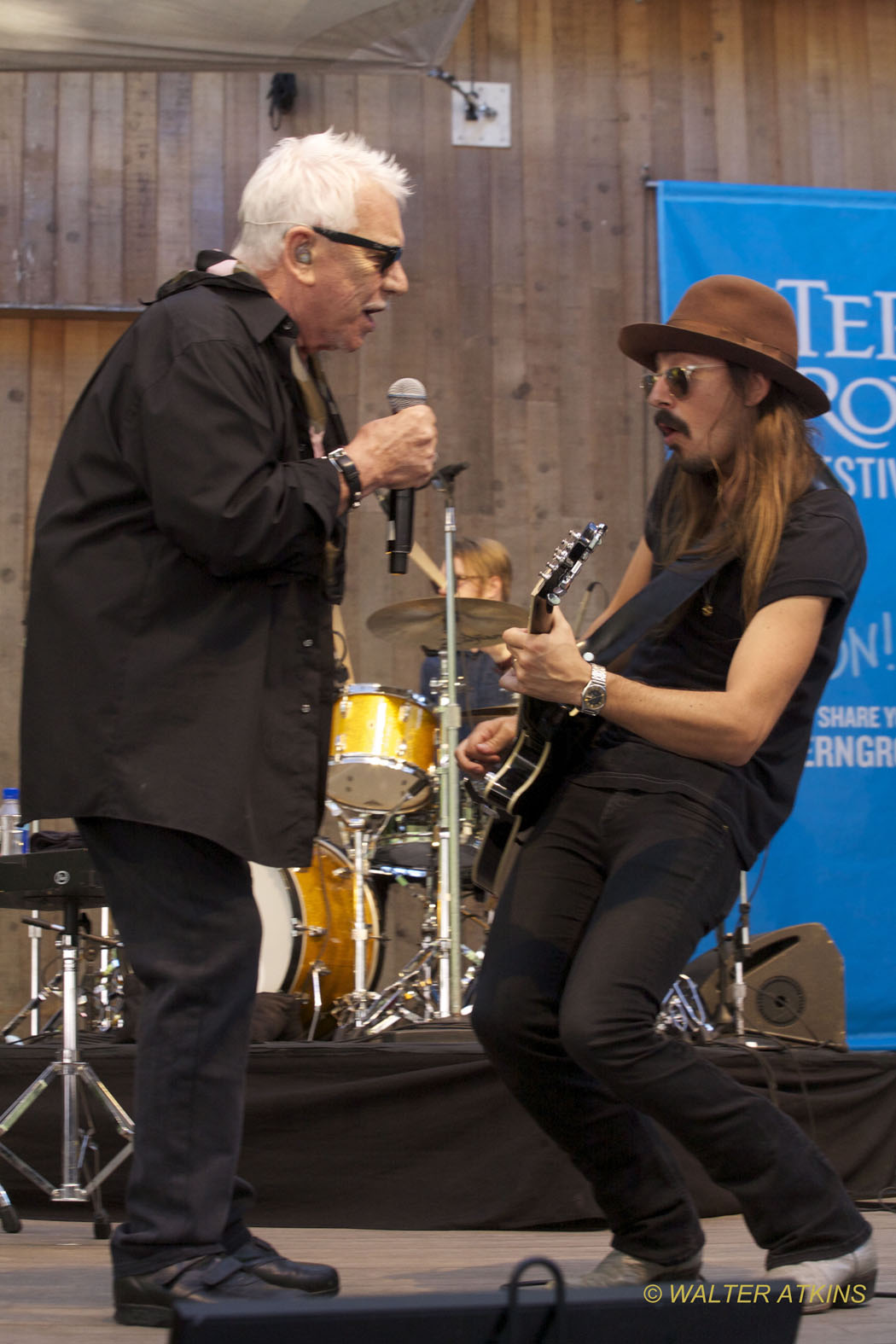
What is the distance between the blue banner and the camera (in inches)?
233

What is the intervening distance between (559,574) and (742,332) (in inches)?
22.6

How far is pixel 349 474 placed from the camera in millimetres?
2146

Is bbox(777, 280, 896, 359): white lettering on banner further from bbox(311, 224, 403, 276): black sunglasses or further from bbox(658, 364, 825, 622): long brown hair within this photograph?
bbox(311, 224, 403, 276): black sunglasses

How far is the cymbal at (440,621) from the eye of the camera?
14.4 feet

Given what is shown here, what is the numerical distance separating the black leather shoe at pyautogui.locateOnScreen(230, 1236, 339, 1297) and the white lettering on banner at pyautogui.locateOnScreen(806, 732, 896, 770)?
4363mm

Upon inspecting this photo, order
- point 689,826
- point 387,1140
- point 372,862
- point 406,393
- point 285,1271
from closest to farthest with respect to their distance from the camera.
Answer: point 285,1271 → point 689,826 → point 406,393 → point 387,1140 → point 372,862

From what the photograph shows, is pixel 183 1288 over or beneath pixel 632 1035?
beneath

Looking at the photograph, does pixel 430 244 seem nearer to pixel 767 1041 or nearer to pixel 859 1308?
pixel 767 1041

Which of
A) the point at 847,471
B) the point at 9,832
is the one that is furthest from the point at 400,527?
the point at 847,471

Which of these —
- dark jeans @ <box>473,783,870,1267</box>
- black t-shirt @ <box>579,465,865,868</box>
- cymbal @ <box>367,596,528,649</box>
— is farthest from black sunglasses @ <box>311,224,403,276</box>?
cymbal @ <box>367,596,528,649</box>

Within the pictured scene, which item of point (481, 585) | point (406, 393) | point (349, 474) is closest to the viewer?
point (349, 474)

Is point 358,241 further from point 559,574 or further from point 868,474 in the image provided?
Answer: point 868,474

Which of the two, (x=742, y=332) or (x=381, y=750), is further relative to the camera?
(x=381, y=750)

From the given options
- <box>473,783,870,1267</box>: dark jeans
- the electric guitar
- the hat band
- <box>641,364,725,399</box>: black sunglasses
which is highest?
the hat band
